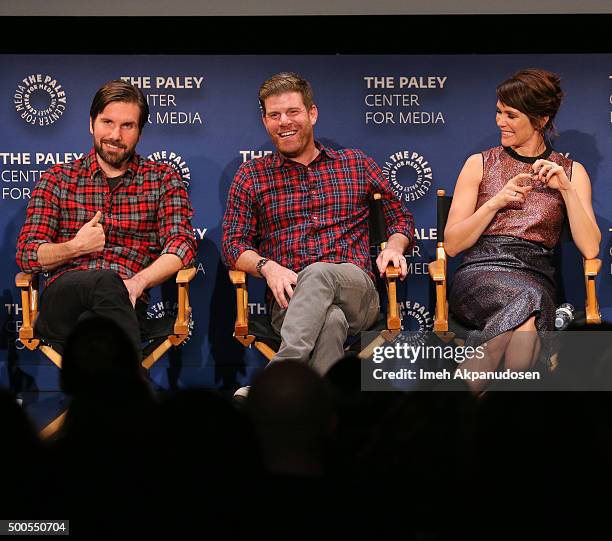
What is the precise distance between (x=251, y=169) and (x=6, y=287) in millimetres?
1491

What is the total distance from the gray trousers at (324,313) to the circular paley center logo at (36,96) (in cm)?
180

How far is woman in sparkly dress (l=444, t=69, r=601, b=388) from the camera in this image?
410 centimetres

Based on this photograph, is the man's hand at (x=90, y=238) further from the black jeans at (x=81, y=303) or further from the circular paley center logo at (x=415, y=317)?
the circular paley center logo at (x=415, y=317)

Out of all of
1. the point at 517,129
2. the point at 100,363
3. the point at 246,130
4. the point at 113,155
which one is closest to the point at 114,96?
the point at 113,155

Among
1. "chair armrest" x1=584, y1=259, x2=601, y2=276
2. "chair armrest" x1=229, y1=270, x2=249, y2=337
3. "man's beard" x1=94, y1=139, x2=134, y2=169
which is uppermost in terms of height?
"man's beard" x1=94, y1=139, x2=134, y2=169

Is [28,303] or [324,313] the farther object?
[28,303]

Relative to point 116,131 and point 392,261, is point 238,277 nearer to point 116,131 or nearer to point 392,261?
point 392,261

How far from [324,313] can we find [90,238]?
1121 millimetres

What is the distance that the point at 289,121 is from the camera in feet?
14.6

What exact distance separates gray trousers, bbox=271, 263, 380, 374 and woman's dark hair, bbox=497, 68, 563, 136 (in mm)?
1067

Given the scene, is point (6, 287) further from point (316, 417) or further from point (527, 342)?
point (316, 417)

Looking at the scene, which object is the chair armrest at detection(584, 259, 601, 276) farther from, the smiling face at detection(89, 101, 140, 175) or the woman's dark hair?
the smiling face at detection(89, 101, 140, 175)
